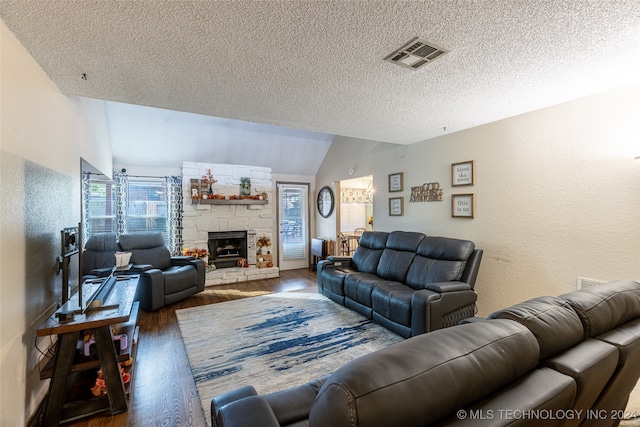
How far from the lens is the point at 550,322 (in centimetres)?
101

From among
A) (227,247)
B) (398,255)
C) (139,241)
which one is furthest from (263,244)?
(398,255)

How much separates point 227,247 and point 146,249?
1734 millimetres

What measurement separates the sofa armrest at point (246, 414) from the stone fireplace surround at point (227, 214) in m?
4.47

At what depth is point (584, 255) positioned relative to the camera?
99.1 inches

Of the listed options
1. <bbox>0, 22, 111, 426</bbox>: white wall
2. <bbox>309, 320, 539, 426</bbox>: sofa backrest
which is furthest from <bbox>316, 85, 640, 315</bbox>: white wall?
<bbox>0, 22, 111, 426</bbox>: white wall

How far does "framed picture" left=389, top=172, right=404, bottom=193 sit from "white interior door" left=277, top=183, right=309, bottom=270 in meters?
2.72

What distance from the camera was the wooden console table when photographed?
1741mm

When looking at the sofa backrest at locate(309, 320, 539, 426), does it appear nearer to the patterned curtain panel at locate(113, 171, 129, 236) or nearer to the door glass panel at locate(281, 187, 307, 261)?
the patterned curtain panel at locate(113, 171, 129, 236)

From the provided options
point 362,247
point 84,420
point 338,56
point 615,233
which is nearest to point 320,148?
point 362,247

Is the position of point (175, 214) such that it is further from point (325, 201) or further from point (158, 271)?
point (325, 201)

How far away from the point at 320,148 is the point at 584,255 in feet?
16.0

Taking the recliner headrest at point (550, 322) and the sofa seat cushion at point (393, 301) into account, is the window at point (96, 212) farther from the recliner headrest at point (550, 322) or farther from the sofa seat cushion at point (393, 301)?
the recliner headrest at point (550, 322)

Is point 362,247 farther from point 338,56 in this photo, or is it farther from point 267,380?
point 338,56

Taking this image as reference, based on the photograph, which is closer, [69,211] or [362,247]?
[69,211]
